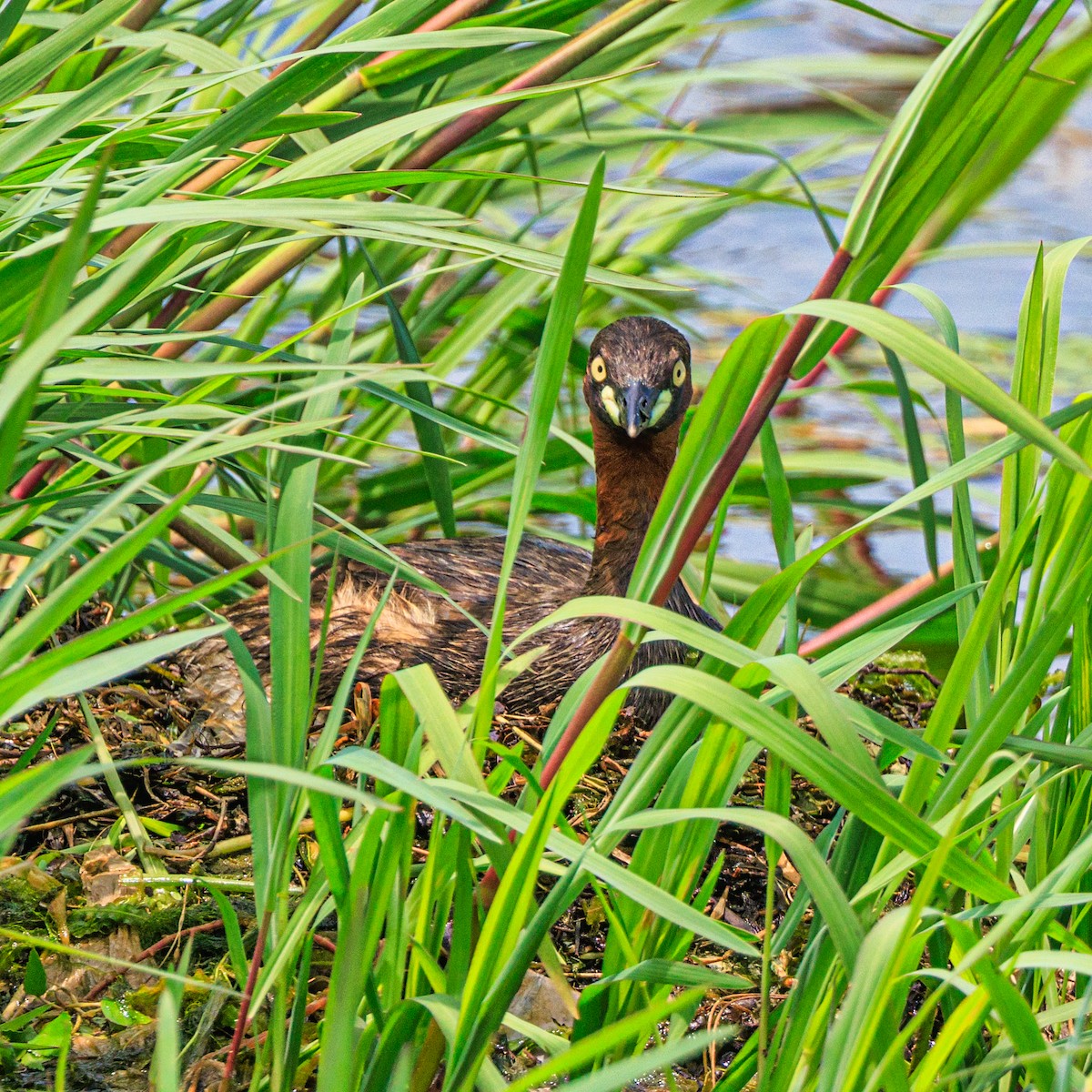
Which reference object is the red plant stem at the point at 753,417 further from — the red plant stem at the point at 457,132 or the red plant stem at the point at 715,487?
the red plant stem at the point at 457,132

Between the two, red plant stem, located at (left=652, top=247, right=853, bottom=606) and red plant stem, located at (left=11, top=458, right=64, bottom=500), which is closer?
red plant stem, located at (left=652, top=247, right=853, bottom=606)

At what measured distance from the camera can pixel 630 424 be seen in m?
3.22

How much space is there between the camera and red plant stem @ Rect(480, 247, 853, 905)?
1.53 m

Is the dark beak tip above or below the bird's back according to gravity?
above

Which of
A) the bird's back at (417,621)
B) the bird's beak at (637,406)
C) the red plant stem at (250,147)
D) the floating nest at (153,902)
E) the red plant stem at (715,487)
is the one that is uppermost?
the red plant stem at (250,147)

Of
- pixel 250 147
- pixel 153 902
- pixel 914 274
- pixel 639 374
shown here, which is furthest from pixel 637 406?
pixel 914 274

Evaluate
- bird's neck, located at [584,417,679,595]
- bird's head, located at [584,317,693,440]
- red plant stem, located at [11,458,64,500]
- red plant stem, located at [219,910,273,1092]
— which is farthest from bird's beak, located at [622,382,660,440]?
red plant stem, located at [219,910,273,1092]

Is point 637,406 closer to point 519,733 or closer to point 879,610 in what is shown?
point 879,610

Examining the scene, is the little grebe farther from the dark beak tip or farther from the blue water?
the blue water

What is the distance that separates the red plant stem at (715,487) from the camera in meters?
1.53

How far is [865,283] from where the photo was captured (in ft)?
5.34

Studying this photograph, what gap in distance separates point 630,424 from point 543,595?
0.79 m

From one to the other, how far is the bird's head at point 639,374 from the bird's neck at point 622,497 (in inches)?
3.2

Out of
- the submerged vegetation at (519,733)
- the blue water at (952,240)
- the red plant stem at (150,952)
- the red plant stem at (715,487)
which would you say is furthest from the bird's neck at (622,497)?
the blue water at (952,240)
